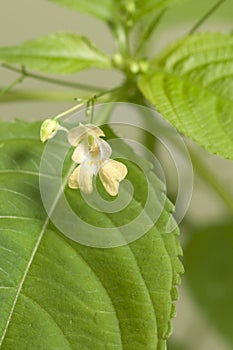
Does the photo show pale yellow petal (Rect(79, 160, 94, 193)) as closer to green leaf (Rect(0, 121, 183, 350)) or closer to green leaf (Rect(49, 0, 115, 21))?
green leaf (Rect(0, 121, 183, 350))

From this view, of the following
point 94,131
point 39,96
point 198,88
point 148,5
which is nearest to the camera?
point 94,131

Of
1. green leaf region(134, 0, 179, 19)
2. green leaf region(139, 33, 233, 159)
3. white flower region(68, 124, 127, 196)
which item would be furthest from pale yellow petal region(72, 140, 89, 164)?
green leaf region(134, 0, 179, 19)

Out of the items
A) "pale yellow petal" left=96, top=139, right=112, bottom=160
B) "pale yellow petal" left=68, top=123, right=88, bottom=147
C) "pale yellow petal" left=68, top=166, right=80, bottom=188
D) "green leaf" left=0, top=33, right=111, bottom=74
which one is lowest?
"pale yellow petal" left=68, top=166, right=80, bottom=188

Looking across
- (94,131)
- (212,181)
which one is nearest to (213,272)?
(212,181)

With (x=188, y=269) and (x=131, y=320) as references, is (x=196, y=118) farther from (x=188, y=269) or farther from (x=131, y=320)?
(x=188, y=269)

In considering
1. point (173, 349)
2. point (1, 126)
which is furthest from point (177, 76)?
point (173, 349)

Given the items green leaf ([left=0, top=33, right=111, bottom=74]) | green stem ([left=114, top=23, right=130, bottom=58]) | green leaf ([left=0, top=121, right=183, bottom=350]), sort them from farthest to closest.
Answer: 1. green stem ([left=114, top=23, right=130, bottom=58])
2. green leaf ([left=0, top=33, right=111, bottom=74])
3. green leaf ([left=0, top=121, right=183, bottom=350])

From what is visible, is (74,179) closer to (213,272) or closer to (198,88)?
(198,88)
